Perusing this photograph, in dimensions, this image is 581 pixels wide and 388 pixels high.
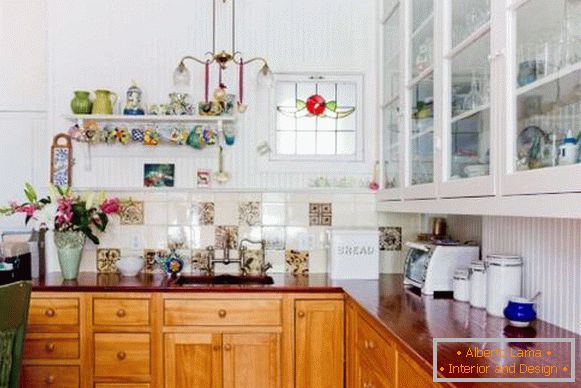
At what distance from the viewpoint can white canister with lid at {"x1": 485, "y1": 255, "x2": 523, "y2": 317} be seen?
192 cm

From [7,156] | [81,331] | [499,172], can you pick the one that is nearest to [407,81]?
[499,172]

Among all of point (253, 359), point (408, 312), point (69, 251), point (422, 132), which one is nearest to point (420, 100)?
point (422, 132)

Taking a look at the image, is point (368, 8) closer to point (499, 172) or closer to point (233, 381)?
point (499, 172)

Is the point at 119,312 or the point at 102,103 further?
the point at 102,103

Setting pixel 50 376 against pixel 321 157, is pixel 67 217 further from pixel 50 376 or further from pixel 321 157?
pixel 321 157

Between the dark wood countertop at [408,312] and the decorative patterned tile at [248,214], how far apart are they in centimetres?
36

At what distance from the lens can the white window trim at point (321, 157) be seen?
3248 millimetres

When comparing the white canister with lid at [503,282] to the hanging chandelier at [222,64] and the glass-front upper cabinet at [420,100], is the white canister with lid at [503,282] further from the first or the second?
the hanging chandelier at [222,64]

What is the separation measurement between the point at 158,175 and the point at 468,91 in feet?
6.50

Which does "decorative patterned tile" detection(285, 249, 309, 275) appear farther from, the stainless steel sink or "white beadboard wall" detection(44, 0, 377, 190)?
"white beadboard wall" detection(44, 0, 377, 190)

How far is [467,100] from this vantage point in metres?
1.87

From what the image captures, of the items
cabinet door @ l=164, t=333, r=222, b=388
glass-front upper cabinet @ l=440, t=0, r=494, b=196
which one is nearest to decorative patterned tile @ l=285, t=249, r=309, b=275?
cabinet door @ l=164, t=333, r=222, b=388

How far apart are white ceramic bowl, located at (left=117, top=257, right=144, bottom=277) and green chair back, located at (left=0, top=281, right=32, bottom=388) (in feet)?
3.96

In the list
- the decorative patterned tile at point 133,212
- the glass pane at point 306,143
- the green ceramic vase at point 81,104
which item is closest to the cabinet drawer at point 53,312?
the decorative patterned tile at point 133,212
